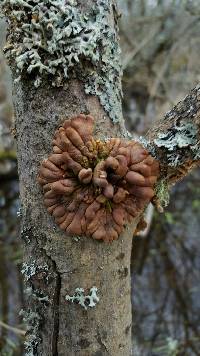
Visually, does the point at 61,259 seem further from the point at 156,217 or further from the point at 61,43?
the point at 156,217

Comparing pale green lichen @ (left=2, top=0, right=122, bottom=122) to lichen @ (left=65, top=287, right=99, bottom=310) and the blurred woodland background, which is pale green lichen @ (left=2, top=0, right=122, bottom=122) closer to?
lichen @ (left=65, top=287, right=99, bottom=310)

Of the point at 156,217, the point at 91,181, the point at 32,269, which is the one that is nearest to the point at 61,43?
the point at 91,181

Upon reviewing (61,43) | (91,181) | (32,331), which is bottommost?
(32,331)

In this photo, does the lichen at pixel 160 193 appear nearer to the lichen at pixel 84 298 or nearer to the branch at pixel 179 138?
the branch at pixel 179 138

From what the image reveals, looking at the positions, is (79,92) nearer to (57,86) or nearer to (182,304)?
(57,86)

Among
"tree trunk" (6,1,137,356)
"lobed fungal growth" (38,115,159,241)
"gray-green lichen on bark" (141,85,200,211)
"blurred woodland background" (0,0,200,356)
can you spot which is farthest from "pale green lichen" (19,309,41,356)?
"blurred woodland background" (0,0,200,356)

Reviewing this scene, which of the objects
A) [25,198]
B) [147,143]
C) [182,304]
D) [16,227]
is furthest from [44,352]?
[16,227]
